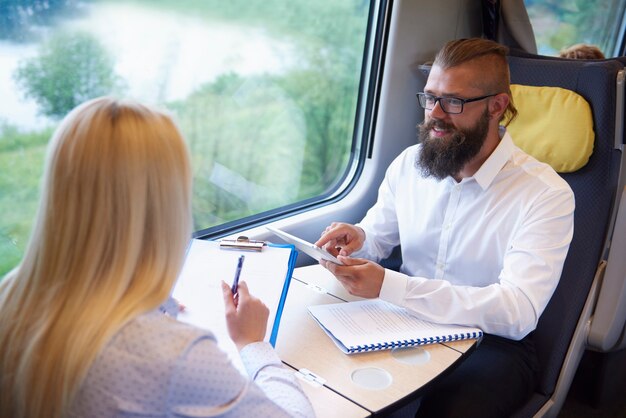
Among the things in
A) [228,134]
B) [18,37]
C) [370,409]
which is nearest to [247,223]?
[228,134]

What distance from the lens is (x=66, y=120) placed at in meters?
0.83

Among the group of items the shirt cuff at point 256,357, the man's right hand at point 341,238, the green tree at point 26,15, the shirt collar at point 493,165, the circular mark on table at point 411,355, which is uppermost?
the green tree at point 26,15

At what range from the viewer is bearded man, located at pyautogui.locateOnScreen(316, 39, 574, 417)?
147cm

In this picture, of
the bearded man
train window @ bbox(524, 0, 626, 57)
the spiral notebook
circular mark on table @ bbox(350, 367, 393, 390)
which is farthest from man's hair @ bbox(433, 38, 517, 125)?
train window @ bbox(524, 0, 626, 57)

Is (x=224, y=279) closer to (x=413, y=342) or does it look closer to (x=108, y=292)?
(x=413, y=342)

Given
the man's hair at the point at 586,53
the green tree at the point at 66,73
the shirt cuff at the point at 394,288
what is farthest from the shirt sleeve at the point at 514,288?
the man's hair at the point at 586,53

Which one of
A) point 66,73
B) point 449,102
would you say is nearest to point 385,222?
point 449,102

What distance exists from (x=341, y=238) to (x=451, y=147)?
1.58ft

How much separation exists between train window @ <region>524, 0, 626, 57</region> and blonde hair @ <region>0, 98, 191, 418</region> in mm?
3244

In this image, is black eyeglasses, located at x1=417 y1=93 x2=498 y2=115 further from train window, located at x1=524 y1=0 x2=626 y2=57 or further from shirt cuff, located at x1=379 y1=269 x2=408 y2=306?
train window, located at x1=524 y1=0 x2=626 y2=57

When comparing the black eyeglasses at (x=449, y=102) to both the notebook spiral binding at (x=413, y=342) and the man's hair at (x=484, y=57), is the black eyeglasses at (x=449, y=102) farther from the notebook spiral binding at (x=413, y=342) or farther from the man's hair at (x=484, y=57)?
the notebook spiral binding at (x=413, y=342)

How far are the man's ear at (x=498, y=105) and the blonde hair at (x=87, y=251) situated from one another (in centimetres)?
125

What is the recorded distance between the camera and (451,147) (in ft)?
5.72

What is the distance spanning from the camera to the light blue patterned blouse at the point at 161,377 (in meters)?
0.77
